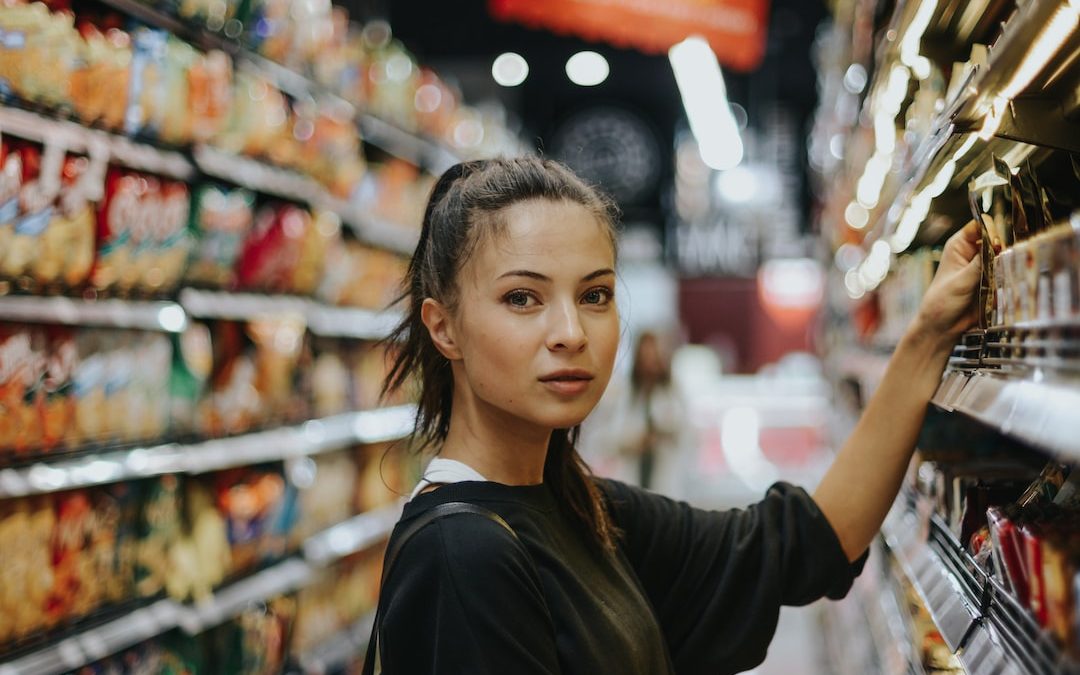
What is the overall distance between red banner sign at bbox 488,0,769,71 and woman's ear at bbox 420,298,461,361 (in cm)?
322

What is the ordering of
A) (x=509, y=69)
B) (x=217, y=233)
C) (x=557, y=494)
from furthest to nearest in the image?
(x=509, y=69) → (x=217, y=233) → (x=557, y=494)

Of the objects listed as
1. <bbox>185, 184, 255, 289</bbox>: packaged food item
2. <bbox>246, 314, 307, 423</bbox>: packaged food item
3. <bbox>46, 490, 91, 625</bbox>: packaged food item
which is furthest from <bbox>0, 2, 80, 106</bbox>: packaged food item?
<bbox>246, 314, 307, 423</bbox>: packaged food item

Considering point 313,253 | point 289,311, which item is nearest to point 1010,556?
point 289,311

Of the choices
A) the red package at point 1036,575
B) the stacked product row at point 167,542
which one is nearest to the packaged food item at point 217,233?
the stacked product row at point 167,542

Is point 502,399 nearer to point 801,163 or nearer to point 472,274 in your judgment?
point 472,274

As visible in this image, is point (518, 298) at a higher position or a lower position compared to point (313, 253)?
lower

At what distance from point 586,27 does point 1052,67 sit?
3624mm

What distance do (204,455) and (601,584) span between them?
1.80 m

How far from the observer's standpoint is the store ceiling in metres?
10.6

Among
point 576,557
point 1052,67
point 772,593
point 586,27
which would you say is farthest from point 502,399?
point 586,27

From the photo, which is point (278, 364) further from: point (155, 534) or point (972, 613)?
point (972, 613)

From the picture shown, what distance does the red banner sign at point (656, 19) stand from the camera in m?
4.52

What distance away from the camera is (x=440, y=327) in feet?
4.87

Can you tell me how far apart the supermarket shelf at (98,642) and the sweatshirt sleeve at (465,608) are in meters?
1.27
